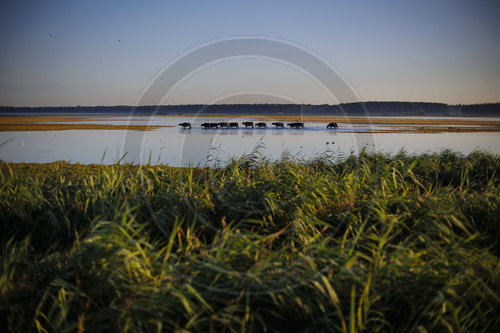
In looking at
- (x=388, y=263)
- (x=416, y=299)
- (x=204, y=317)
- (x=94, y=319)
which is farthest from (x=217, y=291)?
(x=416, y=299)

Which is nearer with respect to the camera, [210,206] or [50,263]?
[50,263]

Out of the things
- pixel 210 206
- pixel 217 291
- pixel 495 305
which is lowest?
pixel 495 305

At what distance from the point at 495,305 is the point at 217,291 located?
262 centimetres

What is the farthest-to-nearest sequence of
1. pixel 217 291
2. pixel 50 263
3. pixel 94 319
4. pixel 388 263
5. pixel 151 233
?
1. pixel 151 233
2. pixel 50 263
3. pixel 388 263
4. pixel 217 291
5. pixel 94 319

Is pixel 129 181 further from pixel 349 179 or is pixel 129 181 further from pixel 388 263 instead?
pixel 388 263

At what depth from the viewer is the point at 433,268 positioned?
10.0 ft

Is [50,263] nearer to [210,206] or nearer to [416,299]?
[210,206]

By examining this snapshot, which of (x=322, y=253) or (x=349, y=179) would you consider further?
(x=349, y=179)

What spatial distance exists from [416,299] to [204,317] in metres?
1.89

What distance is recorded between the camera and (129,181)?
18.4 feet

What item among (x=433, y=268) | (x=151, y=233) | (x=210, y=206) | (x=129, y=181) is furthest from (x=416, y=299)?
(x=129, y=181)

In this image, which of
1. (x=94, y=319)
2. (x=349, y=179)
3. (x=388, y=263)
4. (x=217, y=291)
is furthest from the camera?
(x=349, y=179)

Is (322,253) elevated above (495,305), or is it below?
above

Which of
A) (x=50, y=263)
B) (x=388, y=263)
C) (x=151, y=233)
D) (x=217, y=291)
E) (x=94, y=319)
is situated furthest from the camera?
(x=151, y=233)
